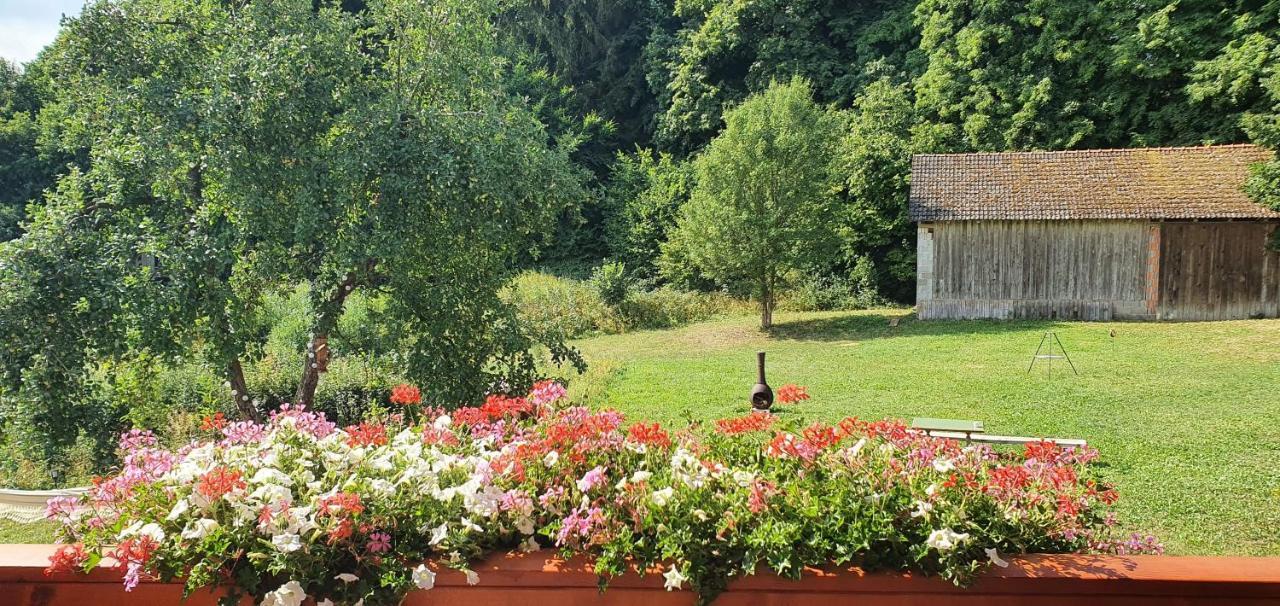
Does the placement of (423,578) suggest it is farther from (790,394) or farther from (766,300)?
(766,300)

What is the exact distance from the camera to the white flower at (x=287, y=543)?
181cm

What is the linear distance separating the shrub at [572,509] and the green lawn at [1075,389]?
11.6 ft

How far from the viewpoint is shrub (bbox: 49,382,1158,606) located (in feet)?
6.09

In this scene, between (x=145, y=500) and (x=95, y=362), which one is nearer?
(x=145, y=500)

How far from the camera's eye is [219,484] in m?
1.93

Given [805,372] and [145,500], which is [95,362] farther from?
[805,372]

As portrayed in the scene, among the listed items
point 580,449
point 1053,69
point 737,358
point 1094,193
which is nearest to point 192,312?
point 580,449

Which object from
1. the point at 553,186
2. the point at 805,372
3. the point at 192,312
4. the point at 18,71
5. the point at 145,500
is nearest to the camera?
the point at 145,500

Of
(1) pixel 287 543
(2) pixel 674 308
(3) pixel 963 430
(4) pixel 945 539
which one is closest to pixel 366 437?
(1) pixel 287 543

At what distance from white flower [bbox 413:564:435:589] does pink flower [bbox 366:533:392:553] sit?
0.37ft

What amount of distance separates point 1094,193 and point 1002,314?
10.6 feet

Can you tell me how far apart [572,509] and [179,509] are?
996mm

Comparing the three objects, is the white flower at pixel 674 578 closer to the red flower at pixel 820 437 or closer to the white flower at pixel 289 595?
the red flower at pixel 820 437

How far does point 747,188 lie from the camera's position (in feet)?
56.1
